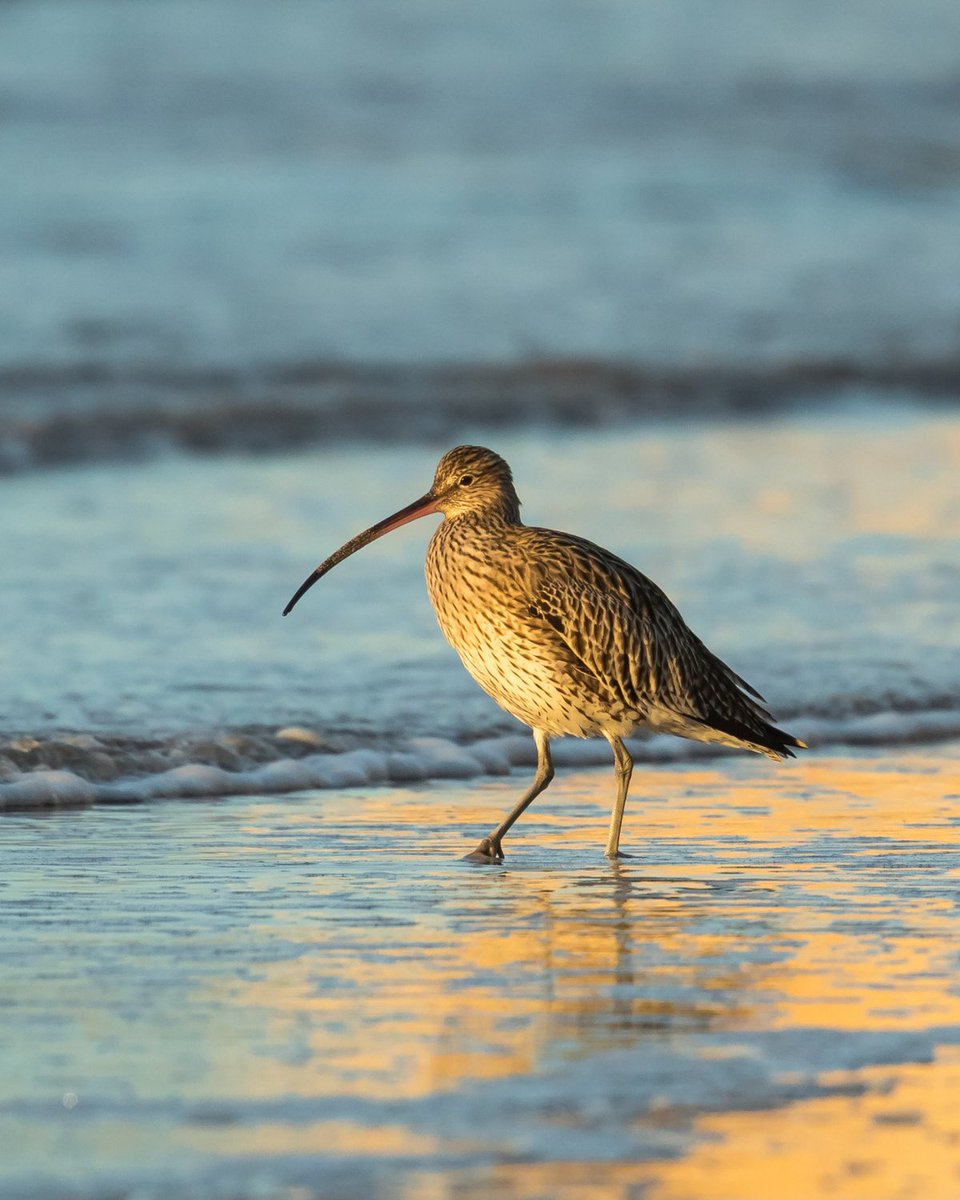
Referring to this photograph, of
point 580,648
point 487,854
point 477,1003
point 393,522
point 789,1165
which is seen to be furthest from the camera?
point 393,522

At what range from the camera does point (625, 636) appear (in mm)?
7129

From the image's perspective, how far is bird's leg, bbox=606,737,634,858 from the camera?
6.82m

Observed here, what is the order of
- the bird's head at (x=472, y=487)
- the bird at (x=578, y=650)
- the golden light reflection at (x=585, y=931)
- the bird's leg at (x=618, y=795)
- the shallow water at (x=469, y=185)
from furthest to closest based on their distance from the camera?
the shallow water at (x=469, y=185)
the bird's head at (x=472, y=487)
the bird at (x=578, y=650)
the bird's leg at (x=618, y=795)
the golden light reflection at (x=585, y=931)

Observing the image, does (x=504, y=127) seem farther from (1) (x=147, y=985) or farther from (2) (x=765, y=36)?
(1) (x=147, y=985)

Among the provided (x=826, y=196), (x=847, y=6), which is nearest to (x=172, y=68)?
(x=826, y=196)

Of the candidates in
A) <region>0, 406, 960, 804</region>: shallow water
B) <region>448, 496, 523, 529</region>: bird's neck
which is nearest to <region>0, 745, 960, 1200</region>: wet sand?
<region>0, 406, 960, 804</region>: shallow water

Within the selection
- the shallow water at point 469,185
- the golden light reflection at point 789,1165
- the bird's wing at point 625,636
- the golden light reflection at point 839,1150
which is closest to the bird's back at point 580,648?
the bird's wing at point 625,636

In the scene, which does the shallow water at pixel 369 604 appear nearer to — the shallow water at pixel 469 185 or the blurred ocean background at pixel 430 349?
the blurred ocean background at pixel 430 349

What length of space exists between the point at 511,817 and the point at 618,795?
1.03 ft

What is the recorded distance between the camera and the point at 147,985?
5.09 m

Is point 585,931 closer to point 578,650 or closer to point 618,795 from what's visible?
point 618,795

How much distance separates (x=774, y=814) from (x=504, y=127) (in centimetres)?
2452

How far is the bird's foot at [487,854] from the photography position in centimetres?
670

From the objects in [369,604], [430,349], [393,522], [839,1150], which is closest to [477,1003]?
[839,1150]
